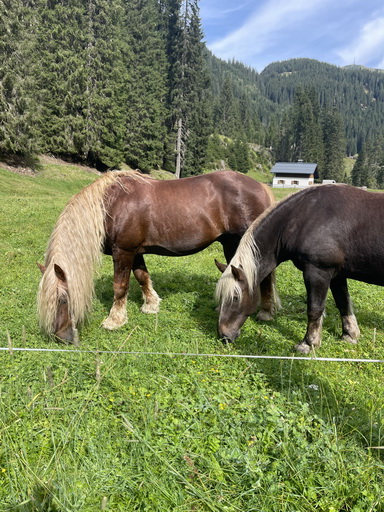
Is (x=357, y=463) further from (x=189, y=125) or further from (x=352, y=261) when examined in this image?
(x=189, y=125)

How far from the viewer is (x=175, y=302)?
21.1 ft

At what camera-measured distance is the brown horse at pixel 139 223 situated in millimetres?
4914

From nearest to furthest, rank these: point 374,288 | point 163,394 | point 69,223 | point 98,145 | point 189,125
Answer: point 163,394 → point 69,223 → point 374,288 → point 98,145 → point 189,125

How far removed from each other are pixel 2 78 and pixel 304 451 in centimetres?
2709

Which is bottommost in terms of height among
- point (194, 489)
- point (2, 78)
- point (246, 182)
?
point (194, 489)

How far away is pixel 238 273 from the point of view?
459 cm

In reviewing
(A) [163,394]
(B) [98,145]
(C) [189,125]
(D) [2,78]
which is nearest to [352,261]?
(A) [163,394]

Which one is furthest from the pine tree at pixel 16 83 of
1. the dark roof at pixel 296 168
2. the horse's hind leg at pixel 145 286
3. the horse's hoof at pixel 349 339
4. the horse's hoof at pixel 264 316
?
the dark roof at pixel 296 168

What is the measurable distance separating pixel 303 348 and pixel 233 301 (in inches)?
45.9

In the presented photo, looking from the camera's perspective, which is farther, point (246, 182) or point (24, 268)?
point (24, 268)

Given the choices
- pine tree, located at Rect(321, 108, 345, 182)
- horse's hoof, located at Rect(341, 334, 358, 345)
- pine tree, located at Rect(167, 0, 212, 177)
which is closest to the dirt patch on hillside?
pine tree, located at Rect(167, 0, 212, 177)

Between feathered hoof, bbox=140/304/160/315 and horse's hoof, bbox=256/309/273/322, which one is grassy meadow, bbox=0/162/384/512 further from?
feathered hoof, bbox=140/304/160/315

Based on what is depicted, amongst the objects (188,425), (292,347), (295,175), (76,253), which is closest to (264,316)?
(292,347)

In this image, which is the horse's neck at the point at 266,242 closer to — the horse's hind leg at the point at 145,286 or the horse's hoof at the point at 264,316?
the horse's hoof at the point at 264,316
